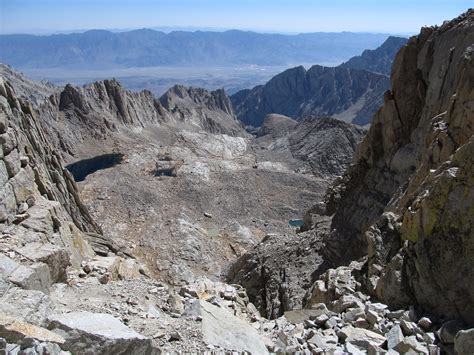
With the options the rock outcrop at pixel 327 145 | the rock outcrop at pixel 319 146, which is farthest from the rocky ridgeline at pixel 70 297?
the rock outcrop at pixel 327 145

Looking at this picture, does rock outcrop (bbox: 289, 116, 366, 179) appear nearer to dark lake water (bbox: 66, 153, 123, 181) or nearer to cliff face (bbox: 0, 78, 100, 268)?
dark lake water (bbox: 66, 153, 123, 181)

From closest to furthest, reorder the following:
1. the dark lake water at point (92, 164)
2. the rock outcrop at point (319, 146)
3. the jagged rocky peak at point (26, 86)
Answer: the dark lake water at point (92, 164), the rock outcrop at point (319, 146), the jagged rocky peak at point (26, 86)

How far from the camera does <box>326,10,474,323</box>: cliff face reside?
14.1m

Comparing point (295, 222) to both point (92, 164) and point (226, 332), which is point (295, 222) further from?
point (226, 332)

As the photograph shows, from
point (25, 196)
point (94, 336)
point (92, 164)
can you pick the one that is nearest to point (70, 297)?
point (94, 336)

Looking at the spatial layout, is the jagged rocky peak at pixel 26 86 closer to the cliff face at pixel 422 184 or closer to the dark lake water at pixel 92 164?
the dark lake water at pixel 92 164

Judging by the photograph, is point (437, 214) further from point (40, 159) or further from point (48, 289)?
point (40, 159)

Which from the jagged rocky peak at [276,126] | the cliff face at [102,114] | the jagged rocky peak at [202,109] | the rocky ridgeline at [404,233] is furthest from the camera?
the jagged rocky peak at [202,109]

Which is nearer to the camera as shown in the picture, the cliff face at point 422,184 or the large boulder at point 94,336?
the large boulder at point 94,336

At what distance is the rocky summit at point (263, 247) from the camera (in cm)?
1287

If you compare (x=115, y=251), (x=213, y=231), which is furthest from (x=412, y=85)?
(x=213, y=231)

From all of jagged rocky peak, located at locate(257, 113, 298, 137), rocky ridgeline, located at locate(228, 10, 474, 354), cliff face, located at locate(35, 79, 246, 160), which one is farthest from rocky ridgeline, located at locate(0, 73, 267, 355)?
jagged rocky peak, located at locate(257, 113, 298, 137)

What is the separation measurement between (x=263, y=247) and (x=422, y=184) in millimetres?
21436

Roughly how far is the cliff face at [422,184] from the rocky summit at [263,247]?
6 cm
